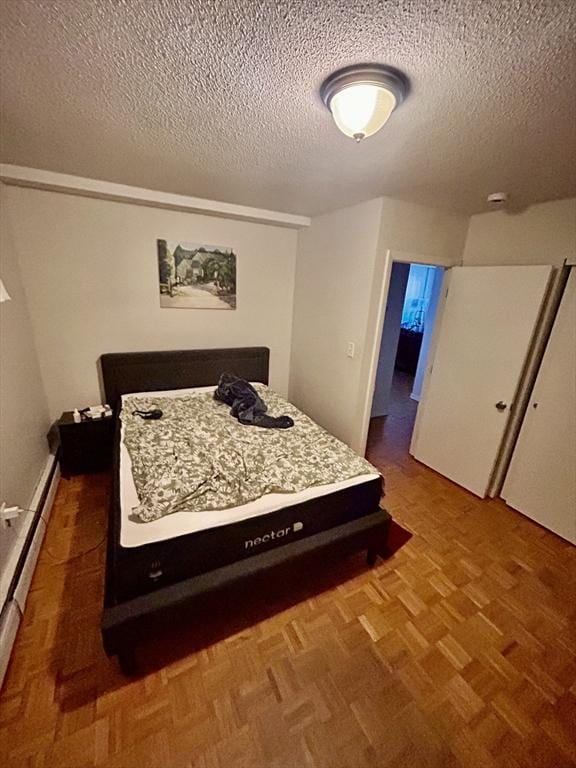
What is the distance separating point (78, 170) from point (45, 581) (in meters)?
2.68

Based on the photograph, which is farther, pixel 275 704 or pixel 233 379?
pixel 233 379

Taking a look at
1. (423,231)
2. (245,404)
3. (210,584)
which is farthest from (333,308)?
(210,584)

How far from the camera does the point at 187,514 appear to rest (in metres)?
1.51

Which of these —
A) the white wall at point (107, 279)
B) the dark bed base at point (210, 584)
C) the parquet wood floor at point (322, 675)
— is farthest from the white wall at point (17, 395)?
the dark bed base at point (210, 584)

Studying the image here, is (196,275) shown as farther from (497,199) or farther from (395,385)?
(395,385)

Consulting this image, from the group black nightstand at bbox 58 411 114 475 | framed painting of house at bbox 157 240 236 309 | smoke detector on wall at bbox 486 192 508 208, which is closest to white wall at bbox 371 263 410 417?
smoke detector on wall at bbox 486 192 508 208

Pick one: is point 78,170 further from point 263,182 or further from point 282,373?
point 282,373

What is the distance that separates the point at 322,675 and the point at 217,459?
1.19 metres

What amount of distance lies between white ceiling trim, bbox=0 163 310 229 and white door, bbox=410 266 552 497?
5.86 ft

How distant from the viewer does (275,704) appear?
4.38ft

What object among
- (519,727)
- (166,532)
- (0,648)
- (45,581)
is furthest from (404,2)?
(45,581)

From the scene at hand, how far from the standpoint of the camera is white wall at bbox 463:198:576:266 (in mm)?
2274

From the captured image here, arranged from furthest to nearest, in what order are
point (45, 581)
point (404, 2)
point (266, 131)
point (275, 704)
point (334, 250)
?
point (334, 250) → point (45, 581) → point (266, 131) → point (275, 704) → point (404, 2)

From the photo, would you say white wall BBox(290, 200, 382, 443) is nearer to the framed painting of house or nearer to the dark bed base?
the framed painting of house
